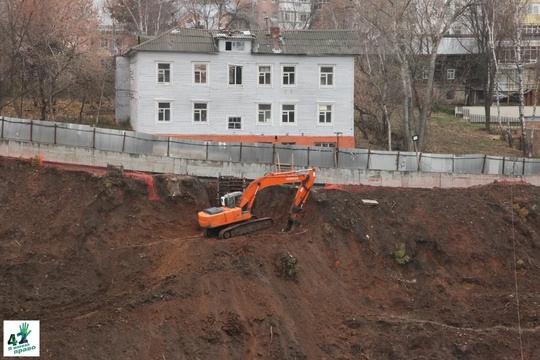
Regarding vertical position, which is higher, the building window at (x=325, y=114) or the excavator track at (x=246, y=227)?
the building window at (x=325, y=114)

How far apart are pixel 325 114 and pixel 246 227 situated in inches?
501

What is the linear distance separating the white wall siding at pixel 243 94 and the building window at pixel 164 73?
213 mm

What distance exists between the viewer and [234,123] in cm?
3700

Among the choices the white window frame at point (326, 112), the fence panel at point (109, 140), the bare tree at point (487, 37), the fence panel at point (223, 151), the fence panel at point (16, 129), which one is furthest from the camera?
the bare tree at point (487, 37)

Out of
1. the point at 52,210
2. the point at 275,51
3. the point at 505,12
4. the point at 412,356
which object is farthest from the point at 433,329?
the point at 505,12

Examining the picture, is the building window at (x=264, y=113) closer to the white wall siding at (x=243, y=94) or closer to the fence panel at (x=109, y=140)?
the white wall siding at (x=243, y=94)

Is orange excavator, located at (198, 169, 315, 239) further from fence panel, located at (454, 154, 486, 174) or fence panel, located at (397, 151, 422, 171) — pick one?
fence panel, located at (454, 154, 486, 174)

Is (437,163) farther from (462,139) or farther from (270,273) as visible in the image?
(462,139)

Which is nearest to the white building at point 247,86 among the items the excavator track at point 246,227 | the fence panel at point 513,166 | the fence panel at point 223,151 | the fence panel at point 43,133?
the fence panel at point 223,151

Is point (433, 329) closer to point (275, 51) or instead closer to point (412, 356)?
point (412, 356)

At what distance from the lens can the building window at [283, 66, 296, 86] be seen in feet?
123

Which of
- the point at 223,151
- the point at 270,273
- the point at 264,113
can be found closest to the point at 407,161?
the point at 223,151

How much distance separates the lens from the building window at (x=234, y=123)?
121ft

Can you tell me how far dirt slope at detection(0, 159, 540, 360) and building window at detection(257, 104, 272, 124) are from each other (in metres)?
8.22
